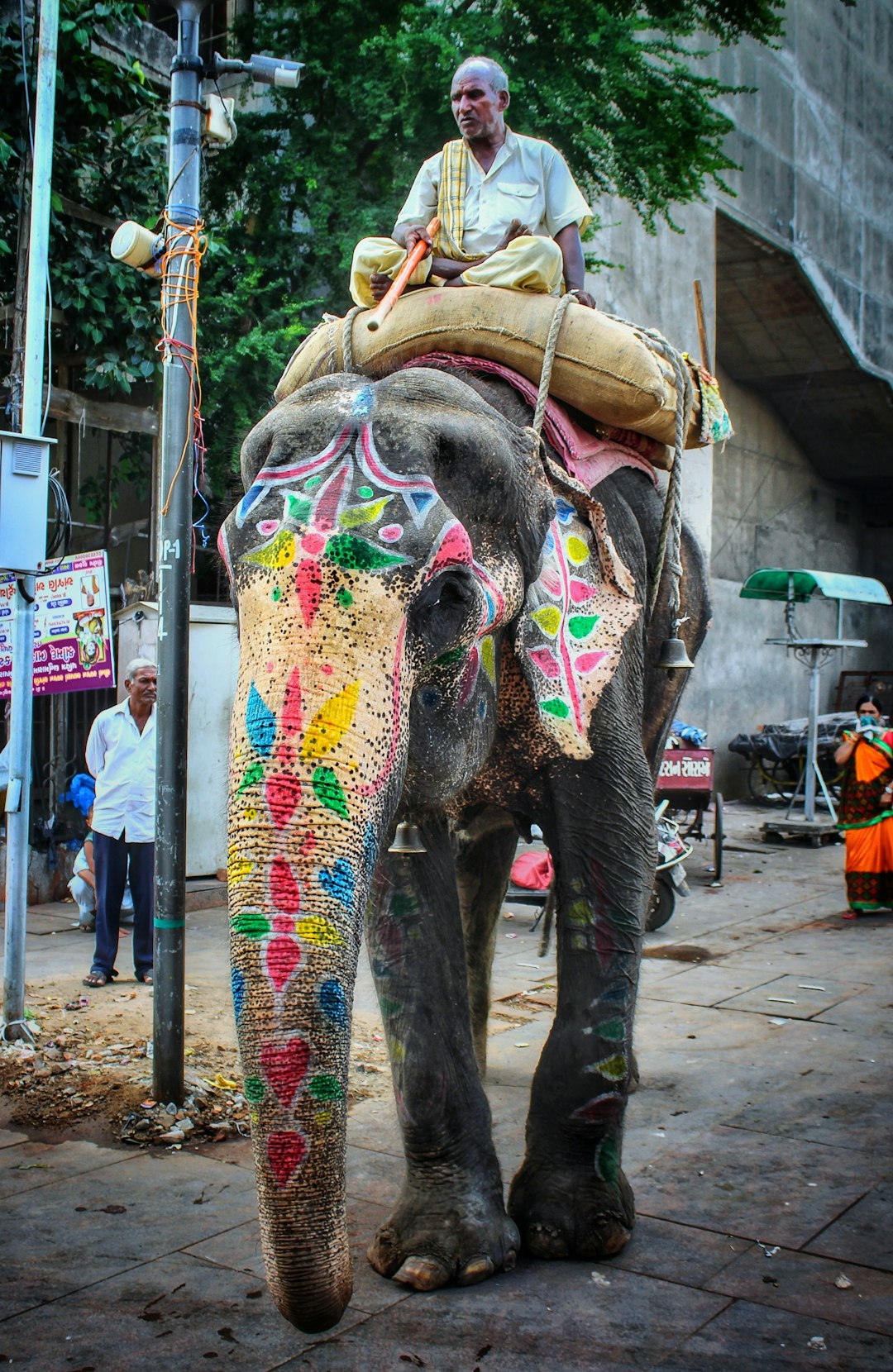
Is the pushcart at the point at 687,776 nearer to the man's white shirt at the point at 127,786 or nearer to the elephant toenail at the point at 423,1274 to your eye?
the man's white shirt at the point at 127,786

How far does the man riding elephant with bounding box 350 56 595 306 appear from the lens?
3.66 meters

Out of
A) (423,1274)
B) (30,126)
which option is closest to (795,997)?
(423,1274)

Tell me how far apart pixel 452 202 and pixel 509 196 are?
0.19m

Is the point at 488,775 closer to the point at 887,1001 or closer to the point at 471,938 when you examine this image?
the point at 471,938

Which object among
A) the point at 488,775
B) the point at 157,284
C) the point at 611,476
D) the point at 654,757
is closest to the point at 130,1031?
the point at 654,757

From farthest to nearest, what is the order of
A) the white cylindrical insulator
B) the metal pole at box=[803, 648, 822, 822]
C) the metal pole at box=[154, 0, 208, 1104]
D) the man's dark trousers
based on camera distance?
the metal pole at box=[803, 648, 822, 822], the man's dark trousers, the white cylindrical insulator, the metal pole at box=[154, 0, 208, 1104]

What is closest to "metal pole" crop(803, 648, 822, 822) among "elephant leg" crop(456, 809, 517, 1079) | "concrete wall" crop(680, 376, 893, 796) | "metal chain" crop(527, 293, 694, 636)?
"concrete wall" crop(680, 376, 893, 796)

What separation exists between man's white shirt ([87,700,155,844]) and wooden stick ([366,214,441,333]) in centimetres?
372

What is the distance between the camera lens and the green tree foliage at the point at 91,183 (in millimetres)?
8602

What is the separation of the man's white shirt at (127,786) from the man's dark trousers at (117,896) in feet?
0.26

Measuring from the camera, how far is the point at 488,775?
3.36m

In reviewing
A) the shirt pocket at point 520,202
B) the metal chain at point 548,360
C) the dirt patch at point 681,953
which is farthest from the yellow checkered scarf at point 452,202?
the dirt patch at point 681,953

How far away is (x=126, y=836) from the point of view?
664 cm

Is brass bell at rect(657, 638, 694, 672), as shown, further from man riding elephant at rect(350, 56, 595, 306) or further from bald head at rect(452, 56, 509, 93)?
bald head at rect(452, 56, 509, 93)
